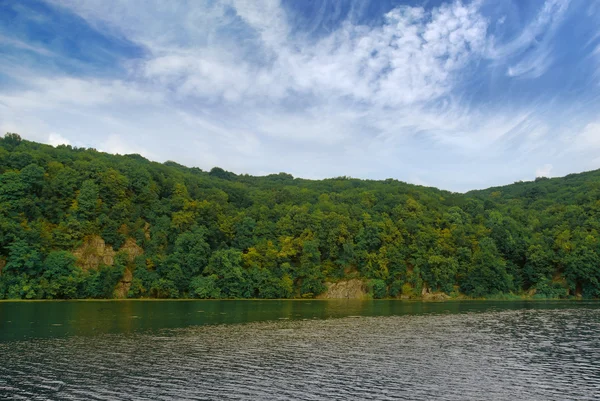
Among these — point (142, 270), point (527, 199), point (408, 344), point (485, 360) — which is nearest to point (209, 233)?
Result: point (142, 270)

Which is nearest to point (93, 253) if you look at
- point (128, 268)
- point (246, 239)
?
point (128, 268)

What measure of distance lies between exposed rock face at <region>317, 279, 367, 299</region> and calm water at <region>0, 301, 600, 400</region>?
63528 mm

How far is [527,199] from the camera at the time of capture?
19188 centimetres

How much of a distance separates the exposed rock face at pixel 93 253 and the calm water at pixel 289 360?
44263 mm

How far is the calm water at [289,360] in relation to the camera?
25719 mm

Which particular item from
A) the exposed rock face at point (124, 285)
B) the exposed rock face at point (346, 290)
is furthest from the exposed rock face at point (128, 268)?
the exposed rock face at point (346, 290)

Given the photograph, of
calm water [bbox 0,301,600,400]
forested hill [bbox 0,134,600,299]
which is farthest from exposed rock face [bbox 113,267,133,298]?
calm water [bbox 0,301,600,400]

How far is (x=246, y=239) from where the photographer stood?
124m

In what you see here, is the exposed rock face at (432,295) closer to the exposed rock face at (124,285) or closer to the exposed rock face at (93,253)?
the exposed rock face at (124,285)

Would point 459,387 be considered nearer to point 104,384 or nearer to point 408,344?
point 408,344

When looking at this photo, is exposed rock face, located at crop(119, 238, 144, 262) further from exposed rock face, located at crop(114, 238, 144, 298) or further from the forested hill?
the forested hill

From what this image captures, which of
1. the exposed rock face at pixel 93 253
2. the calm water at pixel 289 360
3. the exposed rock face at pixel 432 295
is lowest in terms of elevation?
the calm water at pixel 289 360

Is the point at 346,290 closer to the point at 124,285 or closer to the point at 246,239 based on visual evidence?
the point at 246,239

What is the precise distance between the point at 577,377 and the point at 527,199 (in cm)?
17934
